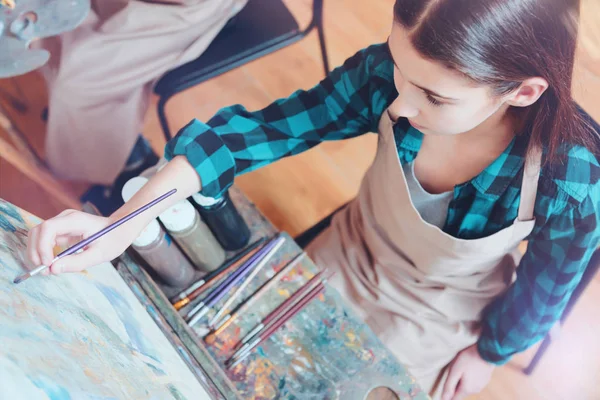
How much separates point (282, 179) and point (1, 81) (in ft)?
3.45

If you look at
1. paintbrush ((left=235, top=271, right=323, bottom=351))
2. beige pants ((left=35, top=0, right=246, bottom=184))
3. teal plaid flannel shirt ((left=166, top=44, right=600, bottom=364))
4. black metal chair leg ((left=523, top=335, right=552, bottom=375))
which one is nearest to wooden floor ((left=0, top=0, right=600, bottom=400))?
black metal chair leg ((left=523, top=335, right=552, bottom=375))

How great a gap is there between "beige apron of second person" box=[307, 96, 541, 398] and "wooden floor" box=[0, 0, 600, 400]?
459 millimetres

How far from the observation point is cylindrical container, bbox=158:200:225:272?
0.58m

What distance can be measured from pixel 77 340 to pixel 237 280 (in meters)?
0.28

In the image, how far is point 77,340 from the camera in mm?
364

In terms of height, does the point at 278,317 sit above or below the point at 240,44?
below

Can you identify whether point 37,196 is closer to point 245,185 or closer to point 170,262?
point 245,185

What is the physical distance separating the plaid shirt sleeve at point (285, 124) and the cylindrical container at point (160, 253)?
2.9 inches

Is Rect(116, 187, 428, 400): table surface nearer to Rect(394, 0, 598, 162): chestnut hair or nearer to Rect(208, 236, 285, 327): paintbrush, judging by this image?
Rect(208, 236, 285, 327): paintbrush

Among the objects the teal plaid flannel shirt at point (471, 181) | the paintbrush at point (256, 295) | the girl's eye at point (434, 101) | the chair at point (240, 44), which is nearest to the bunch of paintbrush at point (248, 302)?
the paintbrush at point (256, 295)

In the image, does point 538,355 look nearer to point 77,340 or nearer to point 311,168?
point 311,168

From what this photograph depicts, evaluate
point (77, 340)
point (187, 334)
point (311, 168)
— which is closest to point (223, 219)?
point (187, 334)

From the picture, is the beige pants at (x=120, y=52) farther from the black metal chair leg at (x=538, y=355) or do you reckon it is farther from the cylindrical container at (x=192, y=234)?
the black metal chair leg at (x=538, y=355)

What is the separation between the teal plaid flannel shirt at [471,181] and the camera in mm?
569
